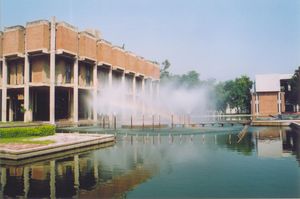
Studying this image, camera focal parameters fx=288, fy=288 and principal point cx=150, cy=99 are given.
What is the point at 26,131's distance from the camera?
21875mm

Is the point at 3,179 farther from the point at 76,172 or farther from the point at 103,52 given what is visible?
the point at 103,52

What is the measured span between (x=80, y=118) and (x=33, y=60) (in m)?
13.6

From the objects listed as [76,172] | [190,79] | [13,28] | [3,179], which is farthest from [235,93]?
[3,179]

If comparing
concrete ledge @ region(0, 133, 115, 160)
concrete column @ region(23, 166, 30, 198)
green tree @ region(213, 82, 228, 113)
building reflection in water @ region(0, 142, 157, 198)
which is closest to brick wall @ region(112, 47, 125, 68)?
concrete ledge @ region(0, 133, 115, 160)

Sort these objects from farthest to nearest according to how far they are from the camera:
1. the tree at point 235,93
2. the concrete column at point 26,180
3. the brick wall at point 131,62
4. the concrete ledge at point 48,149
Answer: the tree at point 235,93 → the brick wall at point 131,62 → the concrete ledge at point 48,149 → the concrete column at point 26,180

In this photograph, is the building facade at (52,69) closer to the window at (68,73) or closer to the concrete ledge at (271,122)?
the window at (68,73)

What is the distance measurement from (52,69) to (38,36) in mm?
5231

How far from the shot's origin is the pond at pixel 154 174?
9.88 meters

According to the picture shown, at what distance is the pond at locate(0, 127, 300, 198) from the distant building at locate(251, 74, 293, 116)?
2148 inches

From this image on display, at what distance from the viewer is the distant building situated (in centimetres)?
6944

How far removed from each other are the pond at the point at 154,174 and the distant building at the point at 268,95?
179ft

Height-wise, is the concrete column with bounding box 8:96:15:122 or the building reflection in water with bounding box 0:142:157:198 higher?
the concrete column with bounding box 8:96:15:122

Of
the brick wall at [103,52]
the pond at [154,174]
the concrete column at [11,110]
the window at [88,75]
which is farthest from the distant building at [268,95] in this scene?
the pond at [154,174]

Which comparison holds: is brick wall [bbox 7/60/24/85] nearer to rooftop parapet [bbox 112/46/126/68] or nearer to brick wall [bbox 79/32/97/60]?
brick wall [bbox 79/32/97/60]
